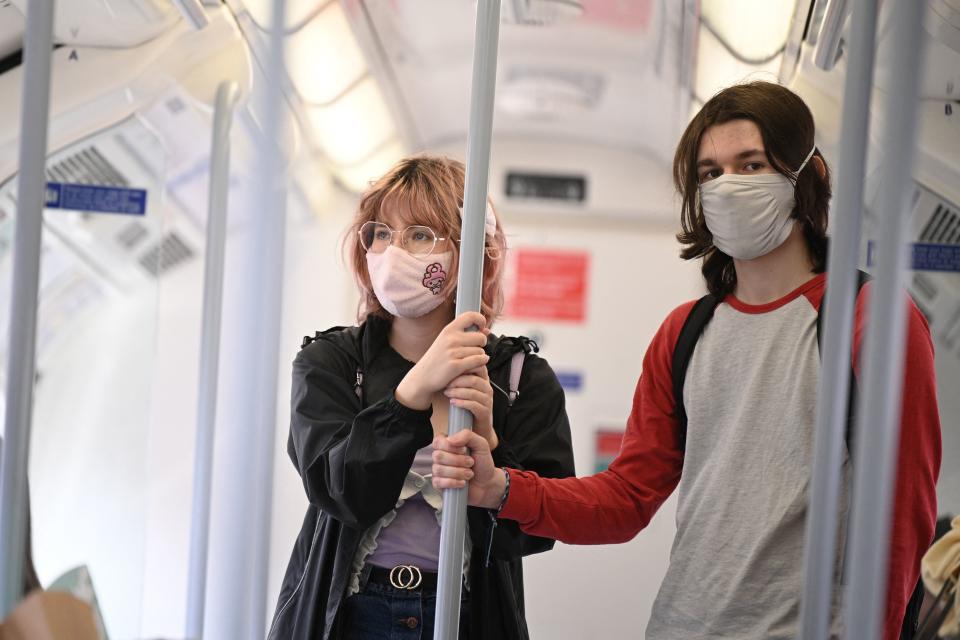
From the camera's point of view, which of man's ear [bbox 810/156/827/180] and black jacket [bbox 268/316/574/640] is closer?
black jacket [bbox 268/316/574/640]

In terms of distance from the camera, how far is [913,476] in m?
1.70

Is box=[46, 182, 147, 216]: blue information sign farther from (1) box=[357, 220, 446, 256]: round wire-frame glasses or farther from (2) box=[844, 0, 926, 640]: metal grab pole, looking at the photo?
(2) box=[844, 0, 926, 640]: metal grab pole

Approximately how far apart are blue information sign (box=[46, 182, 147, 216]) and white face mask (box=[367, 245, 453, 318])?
7.41 ft

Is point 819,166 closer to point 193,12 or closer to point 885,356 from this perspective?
point 885,356

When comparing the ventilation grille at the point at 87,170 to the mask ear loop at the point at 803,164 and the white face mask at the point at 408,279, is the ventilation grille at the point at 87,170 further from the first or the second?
the mask ear loop at the point at 803,164

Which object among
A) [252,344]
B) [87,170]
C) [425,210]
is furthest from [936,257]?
[87,170]

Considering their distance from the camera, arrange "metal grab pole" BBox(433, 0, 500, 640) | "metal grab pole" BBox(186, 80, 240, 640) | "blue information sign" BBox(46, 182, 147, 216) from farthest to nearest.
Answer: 1. "blue information sign" BBox(46, 182, 147, 216)
2. "metal grab pole" BBox(186, 80, 240, 640)
3. "metal grab pole" BBox(433, 0, 500, 640)

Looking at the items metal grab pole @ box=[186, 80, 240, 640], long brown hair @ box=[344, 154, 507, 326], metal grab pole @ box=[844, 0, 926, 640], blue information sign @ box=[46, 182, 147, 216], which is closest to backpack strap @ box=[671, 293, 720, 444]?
long brown hair @ box=[344, 154, 507, 326]

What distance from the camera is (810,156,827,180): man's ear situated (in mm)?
1944

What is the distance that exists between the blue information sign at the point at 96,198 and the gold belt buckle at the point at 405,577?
8.09ft

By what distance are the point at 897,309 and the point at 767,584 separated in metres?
0.56

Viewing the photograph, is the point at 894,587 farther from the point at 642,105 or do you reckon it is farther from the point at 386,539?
the point at 642,105

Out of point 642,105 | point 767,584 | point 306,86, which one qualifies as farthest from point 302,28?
point 767,584

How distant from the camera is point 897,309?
1503mm
